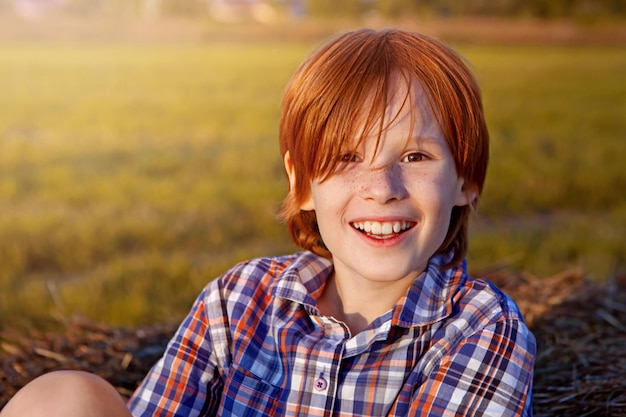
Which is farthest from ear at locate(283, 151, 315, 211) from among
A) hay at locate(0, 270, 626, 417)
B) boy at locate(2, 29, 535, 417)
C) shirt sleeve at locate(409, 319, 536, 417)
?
hay at locate(0, 270, 626, 417)

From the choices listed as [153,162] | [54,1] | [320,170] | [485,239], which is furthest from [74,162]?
[320,170]

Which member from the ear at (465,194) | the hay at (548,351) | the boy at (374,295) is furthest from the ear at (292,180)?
the hay at (548,351)

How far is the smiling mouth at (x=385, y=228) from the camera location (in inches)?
52.7

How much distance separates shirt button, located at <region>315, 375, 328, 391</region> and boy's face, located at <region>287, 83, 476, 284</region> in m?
0.18

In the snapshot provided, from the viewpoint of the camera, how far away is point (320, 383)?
1.35 meters

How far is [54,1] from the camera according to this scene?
460 centimetres

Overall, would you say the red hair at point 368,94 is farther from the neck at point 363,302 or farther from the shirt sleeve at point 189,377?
the shirt sleeve at point 189,377

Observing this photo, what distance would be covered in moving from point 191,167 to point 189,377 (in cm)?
305

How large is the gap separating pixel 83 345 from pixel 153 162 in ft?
7.84

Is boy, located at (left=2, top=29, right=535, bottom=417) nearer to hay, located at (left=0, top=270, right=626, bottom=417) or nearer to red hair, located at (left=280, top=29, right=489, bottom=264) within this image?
red hair, located at (left=280, top=29, right=489, bottom=264)

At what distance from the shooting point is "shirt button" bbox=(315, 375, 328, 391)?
52.9 inches

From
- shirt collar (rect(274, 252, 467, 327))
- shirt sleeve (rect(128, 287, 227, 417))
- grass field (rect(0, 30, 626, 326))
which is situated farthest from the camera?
grass field (rect(0, 30, 626, 326))

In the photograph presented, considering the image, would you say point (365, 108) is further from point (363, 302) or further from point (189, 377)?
point (189, 377)

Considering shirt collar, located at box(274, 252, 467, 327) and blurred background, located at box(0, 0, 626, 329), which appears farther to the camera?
blurred background, located at box(0, 0, 626, 329)
